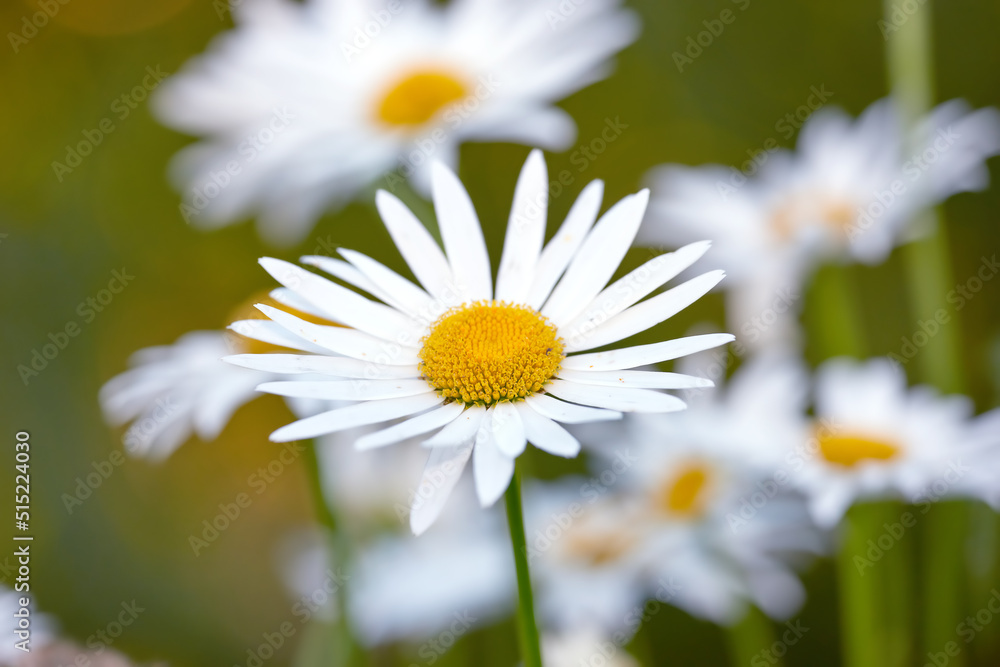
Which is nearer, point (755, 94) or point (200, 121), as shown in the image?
point (200, 121)

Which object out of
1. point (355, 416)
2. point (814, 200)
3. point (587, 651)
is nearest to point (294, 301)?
point (355, 416)

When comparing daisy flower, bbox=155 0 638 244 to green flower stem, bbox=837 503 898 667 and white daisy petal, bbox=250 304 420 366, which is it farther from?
green flower stem, bbox=837 503 898 667

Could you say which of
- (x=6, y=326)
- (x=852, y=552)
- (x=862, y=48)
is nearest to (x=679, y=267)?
(x=852, y=552)

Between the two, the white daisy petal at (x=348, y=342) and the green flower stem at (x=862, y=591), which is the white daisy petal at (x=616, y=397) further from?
the green flower stem at (x=862, y=591)

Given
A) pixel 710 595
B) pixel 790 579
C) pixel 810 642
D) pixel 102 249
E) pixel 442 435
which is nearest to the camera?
pixel 442 435

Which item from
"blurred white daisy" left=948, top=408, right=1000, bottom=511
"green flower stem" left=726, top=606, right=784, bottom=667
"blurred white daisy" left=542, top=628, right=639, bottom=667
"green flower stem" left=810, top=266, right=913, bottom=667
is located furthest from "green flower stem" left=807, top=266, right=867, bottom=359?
"blurred white daisy" left=542, top=628, right=639, bottom=667

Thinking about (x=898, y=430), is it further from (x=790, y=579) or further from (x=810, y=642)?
(x=810, y=642)

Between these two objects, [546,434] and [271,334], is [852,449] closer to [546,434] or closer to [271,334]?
[546,434]
